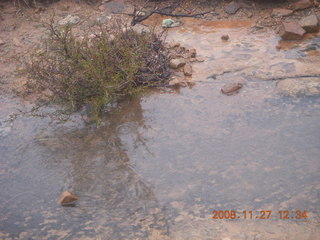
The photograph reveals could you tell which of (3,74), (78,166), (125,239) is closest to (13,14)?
(3,74)

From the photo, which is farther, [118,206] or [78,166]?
[78,166]

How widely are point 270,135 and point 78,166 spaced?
1734mm

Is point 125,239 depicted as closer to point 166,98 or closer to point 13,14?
point 166,98

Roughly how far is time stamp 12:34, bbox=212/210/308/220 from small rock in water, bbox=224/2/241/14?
12.5 ft

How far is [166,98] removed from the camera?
4.04 meters

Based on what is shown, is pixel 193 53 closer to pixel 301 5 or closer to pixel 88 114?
pixel 88 114

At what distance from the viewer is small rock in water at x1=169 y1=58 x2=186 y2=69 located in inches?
176

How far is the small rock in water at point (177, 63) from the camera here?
4477mm

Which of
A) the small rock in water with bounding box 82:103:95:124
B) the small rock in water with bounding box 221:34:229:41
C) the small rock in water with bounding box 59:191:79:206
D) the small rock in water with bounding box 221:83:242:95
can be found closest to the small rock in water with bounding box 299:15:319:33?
the small rock in water with bounding box 221:34:229:41

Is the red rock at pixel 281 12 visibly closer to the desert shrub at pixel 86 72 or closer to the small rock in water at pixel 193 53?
the small rock in water at pixel 193 53

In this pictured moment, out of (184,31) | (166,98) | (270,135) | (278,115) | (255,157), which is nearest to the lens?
(255,157)

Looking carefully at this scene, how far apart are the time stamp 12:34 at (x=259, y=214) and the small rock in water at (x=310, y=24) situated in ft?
10.2

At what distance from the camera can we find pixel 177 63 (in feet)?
14.7

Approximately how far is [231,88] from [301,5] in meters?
2.37
